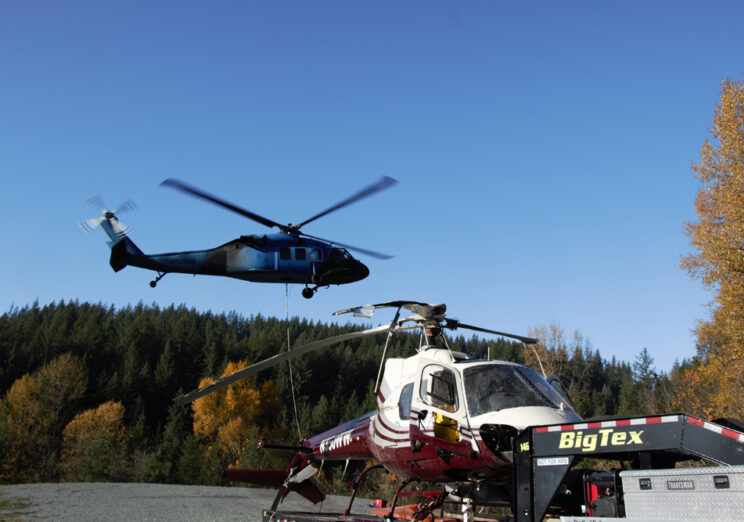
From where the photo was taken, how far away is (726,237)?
18.7 metres

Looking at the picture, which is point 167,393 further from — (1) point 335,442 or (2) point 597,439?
(2) point 597,439

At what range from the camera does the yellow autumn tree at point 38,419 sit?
5244cm

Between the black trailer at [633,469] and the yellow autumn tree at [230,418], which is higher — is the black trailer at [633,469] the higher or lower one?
the higher one

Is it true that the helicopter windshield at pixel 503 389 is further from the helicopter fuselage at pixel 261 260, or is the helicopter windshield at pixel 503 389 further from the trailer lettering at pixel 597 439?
the helicopter fuselage at pixel 261 260

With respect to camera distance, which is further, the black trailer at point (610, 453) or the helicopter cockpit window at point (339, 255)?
the helicopter cockpit window at point (339, 255)

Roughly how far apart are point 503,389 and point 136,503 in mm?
16580

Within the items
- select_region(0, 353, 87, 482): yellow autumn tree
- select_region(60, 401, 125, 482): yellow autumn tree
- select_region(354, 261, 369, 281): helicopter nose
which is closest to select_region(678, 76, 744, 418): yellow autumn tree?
select_region(354, 261, 369, 281): helicopter nose

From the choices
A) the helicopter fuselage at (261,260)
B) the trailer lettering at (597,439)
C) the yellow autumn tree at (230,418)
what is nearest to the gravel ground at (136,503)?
the helicopter fuselage at (261,260)

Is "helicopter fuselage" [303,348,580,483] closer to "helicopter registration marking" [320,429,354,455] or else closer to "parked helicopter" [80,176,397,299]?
"helicopter registration marking" [320,429,354,455]

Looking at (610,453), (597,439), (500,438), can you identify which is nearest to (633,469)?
(610,453)

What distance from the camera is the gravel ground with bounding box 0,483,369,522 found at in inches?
689

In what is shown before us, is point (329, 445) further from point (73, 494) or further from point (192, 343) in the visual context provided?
point (192, 343)

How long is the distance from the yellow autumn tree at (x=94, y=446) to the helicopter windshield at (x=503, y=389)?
143 feet

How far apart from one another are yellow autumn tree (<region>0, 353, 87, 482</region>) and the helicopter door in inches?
2146
